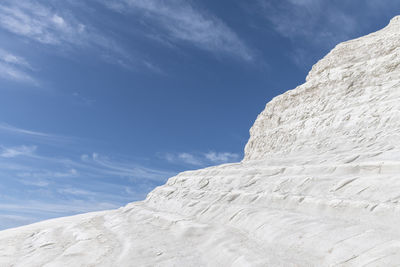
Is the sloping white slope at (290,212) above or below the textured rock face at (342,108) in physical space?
below

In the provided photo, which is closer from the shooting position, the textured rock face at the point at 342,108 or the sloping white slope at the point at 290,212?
the sloping white slope at the point at 290,212

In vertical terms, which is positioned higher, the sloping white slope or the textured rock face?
the textured rock face

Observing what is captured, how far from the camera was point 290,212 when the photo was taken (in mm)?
7715

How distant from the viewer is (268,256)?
601 centimetres

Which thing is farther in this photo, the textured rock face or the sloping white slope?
the textured rock face

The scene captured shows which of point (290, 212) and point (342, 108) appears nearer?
point (290, 212)

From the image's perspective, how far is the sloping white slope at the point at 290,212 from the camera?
19.2 ft

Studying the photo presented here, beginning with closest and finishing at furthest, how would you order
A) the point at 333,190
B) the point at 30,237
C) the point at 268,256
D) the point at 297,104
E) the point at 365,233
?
the point at 365,233 → the point at 268,256 → the point at 333,190 → the point at 30,237 → the point at 297,104

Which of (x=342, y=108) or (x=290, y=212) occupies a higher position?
(x=342, y=108)

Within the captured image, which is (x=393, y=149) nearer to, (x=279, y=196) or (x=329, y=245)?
(x=279, y=196)

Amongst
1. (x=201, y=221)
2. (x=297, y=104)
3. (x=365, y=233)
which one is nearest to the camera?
(x=365, y=233)

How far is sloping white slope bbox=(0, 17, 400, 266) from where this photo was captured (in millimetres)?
5840

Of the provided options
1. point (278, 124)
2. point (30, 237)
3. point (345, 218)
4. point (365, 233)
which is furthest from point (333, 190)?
point (278, 124)

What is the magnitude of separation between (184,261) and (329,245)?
9.25ft
